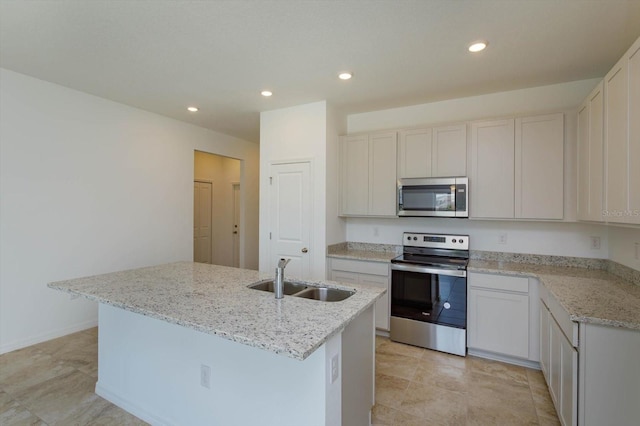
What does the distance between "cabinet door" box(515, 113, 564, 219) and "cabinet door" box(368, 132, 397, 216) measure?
1.21m

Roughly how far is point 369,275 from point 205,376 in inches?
82.7

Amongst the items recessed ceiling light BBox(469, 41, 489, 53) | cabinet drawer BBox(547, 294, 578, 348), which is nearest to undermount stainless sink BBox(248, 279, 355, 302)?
cabinet drawer BBox(547, 294, 578, 348)

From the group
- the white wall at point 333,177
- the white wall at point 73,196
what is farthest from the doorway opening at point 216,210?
the white wall at point 333,177

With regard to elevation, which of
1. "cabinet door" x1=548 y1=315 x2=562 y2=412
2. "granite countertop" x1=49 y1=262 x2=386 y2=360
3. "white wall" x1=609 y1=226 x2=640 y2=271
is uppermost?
"white wall" x1=609 y1=226 x2=640 y2=271

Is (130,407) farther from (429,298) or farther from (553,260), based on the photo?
(553,260)

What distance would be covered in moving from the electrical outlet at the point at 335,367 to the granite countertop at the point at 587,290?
4.33ft

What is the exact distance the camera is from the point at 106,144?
145 inches

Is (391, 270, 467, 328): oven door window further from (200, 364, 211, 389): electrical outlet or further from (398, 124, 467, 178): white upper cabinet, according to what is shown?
(200, 364, 211, 389): electrical outlet

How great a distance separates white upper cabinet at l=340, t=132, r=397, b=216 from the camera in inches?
141

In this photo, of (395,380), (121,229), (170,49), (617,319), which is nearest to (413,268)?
(395,380)

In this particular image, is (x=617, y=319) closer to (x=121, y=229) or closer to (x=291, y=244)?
(x=291, y=244)

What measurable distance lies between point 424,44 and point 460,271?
2020mm

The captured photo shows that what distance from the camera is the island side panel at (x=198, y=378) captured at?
1.49 m

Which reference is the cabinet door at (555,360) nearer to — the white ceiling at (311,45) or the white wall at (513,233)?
the white wall at (513,233)
